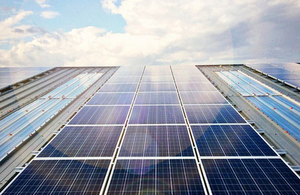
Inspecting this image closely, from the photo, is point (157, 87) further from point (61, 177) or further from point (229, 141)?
point (61, 177)

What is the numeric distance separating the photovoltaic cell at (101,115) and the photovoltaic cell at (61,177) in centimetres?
617

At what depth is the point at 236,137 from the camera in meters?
15.0

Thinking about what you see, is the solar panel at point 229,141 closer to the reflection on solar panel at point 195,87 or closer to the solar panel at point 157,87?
the reflection on solar panel at point 195,87

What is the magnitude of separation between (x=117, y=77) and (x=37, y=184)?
2856 cm

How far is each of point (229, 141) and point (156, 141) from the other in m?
7.10

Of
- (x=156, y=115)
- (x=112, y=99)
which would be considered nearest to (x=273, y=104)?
(x=156, y=115)

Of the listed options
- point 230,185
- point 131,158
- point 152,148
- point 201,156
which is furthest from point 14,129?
point 230,185

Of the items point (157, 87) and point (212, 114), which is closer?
point (212, 114)

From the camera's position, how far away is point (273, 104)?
22.5 meters

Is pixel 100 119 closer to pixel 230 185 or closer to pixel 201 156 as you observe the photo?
pixel 201 156

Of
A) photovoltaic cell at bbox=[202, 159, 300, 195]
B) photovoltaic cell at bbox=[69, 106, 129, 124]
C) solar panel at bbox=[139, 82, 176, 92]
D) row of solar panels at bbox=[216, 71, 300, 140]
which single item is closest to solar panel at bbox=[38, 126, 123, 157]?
photovoltaic cell at bbox=[69, 106, 129, 124]

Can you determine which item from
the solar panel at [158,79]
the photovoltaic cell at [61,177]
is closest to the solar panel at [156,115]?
the photovoltaic cell at [61,177]

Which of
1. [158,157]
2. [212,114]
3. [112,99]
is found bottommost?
[158,157]

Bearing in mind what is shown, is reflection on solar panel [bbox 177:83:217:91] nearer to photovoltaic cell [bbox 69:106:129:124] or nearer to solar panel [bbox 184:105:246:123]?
solar panel [bbox 184:105:246:123]
